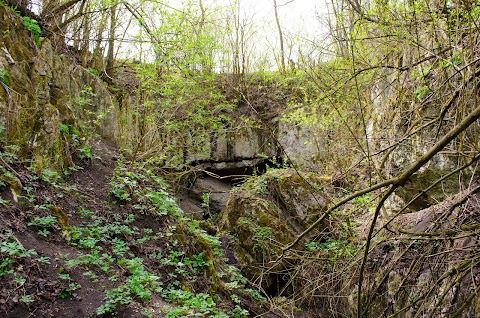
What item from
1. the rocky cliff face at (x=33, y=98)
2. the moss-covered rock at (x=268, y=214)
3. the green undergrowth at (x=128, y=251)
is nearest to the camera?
the green undergrowth at (x=128, y=251)

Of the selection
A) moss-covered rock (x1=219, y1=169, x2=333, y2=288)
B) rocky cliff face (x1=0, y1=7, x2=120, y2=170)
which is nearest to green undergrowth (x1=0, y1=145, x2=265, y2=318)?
rocky cliff face (x1=0, y1=7, x2=120, y2=170)

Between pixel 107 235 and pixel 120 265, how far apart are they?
23.1 inches

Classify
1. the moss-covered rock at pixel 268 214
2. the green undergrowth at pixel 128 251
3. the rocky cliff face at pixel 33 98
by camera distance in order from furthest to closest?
the moss-covered rock at pixel 268 214
the rocky cliff face at pixel 33 98
the green undergrowth at pixel 128 251

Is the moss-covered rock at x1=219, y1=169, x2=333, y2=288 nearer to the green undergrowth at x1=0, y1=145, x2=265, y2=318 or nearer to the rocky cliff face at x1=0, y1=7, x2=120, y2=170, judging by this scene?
the green undergrowth at x1=0, y1=145, x2=265, y2=318

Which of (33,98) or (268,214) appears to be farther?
(268,214)

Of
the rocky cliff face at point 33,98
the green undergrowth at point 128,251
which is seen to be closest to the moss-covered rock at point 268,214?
the green undergrowth at point 128,251

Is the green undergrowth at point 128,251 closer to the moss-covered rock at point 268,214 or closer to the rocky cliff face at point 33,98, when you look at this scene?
the rocky cliff face at point 33,98

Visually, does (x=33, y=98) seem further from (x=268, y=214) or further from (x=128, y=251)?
(x=268, y=214)

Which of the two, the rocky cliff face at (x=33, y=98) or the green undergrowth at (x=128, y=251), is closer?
the green undergrowth at (x=128, y=251)

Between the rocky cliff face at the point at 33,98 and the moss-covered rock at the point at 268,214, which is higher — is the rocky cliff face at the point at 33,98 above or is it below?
above

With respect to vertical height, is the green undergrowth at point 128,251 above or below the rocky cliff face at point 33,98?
below

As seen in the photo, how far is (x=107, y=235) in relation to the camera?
4.56m

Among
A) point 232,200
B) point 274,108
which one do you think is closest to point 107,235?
point 232,200

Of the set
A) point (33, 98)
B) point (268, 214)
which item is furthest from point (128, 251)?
point (268, 214)
